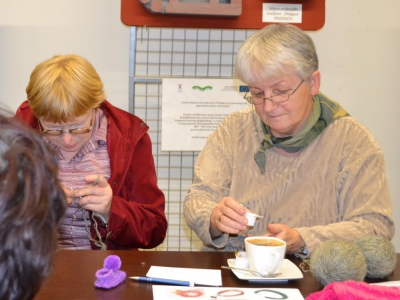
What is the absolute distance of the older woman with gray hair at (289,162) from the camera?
1685 millimetres

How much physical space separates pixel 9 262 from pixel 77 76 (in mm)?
1389

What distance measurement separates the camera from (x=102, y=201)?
1802 millimetres

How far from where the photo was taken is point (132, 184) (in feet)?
6.77

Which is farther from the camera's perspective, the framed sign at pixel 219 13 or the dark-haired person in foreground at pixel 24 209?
the framed sign at pixel 219 13

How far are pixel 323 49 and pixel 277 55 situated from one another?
128 cm

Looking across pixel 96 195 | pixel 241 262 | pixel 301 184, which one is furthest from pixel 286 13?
pixel 241 262

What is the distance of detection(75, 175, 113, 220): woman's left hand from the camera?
176 cm

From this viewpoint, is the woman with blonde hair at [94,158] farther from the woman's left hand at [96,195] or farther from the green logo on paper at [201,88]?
the green logo on paper at [201,88]

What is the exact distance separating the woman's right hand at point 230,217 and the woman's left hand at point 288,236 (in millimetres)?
79

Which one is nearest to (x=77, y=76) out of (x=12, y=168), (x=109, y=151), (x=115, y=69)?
(x=109, y=151)

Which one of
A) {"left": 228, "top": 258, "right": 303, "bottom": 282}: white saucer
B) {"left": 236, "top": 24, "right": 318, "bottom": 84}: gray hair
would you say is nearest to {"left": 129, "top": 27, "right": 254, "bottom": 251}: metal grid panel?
{"left": 236, "top": 24, "right": 318, "bottom": 84}: gray hair

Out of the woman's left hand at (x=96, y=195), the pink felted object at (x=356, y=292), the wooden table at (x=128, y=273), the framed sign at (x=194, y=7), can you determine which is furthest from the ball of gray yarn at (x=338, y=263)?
the framed sign at (x=194, y=7)

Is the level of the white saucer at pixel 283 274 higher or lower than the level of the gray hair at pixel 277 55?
lower

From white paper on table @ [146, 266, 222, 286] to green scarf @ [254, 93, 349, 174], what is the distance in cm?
56
